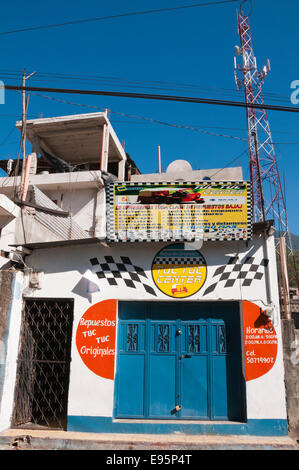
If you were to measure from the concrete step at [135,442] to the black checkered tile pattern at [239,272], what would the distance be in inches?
106

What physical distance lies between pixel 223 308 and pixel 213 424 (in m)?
2.20

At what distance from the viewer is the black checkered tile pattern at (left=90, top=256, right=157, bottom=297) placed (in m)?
7.07

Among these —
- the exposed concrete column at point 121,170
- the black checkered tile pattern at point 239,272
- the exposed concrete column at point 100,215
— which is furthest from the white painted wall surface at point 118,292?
the exposed concrete column at point 121,170

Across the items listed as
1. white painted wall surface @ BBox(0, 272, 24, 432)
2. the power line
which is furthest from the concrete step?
the power line

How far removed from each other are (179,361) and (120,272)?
2210 mm

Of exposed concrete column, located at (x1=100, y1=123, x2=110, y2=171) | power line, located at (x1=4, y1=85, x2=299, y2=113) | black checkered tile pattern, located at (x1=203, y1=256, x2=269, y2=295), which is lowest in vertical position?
black checkered tile pattern, located at (x1=203, y1=256, x2=269, y2=295)

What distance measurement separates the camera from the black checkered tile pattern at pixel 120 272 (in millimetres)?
7070

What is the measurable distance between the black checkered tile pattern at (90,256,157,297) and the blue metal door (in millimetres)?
500

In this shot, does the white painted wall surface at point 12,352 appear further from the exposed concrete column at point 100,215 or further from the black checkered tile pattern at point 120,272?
the exposed concrete column at point 100,215

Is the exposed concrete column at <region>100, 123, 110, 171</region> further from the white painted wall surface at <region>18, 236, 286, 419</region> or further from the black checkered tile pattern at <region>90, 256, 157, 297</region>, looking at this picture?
the black checkered tile pattern at <region>90, 256, 157, 297</region>

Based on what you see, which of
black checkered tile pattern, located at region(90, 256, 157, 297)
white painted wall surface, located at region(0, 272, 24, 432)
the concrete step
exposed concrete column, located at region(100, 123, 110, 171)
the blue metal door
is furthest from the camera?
exposed concrete column, located at region(100, 123, 110, 171)

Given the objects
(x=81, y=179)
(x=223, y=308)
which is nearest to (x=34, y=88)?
(x=223, y=308)

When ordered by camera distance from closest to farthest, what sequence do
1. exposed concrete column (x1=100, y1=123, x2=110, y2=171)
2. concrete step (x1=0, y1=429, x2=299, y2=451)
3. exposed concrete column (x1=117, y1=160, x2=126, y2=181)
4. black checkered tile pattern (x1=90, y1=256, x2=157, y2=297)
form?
concrete step (x1=0, y1=429, x2=299, y2=451), black checkered tile pattern (x1=90, y1=256, x2=157, y2=297), exposed concrete column (x1=100, y1=123, x2=110, y2=171), exposed concrete column (x1=117, y1=160, x2=126, y2=181)

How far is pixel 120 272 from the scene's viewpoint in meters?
7.13
